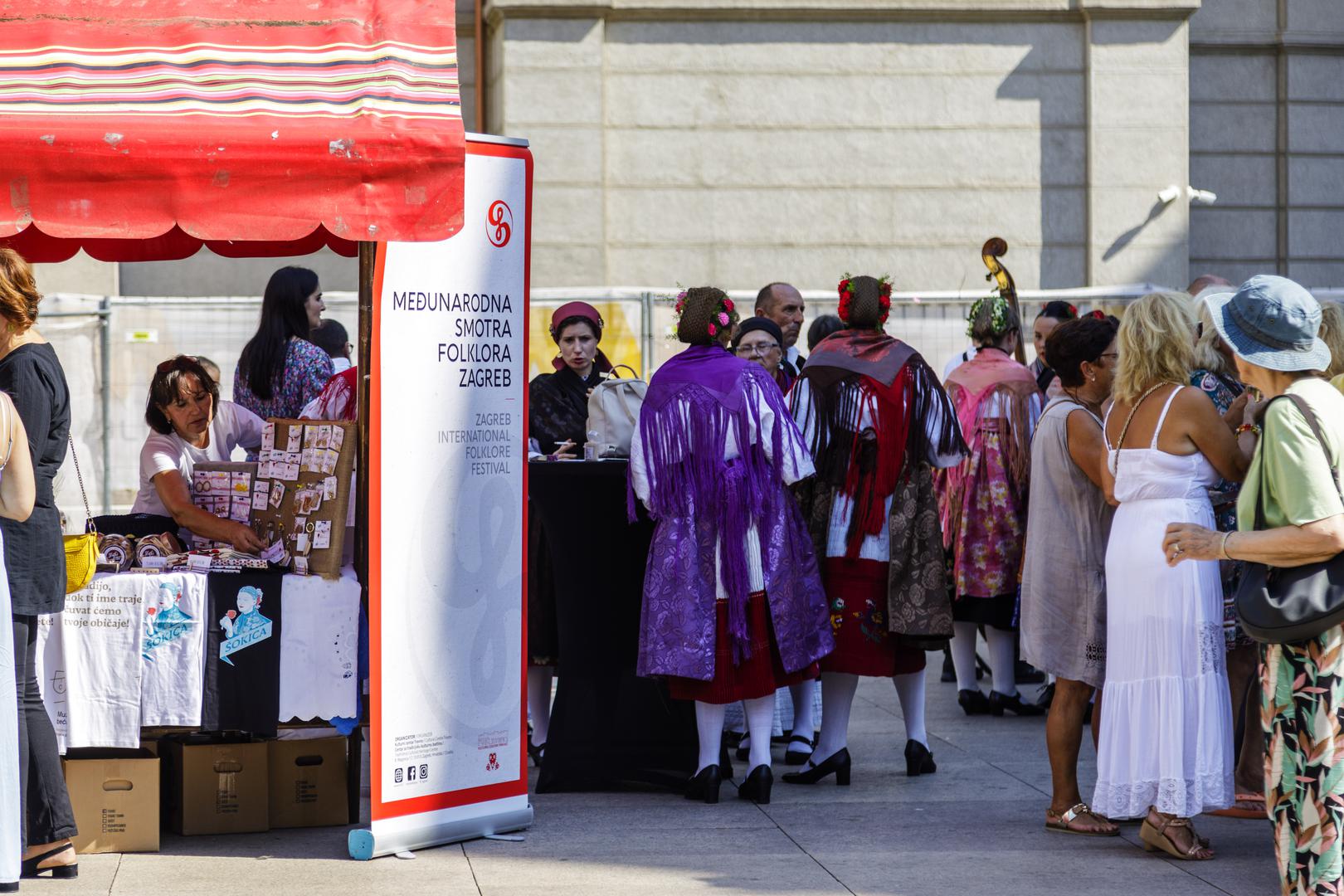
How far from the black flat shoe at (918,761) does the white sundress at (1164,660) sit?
1438mm

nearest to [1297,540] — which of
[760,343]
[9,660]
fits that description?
[760,343]

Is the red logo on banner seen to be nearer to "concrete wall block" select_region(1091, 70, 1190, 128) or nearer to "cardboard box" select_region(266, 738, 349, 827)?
"cardboard box" select_region(266, 738, 349, 827)

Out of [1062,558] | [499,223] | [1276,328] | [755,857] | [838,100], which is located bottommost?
[755,857]

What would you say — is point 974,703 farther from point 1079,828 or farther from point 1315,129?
point 1315,129

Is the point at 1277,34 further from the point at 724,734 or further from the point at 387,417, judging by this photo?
the point at 387,417

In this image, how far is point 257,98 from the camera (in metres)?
5.60

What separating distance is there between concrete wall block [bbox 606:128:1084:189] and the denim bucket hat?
10.6m

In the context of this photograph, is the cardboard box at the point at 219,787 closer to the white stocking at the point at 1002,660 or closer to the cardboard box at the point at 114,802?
the cardboard box at the point at 114,802

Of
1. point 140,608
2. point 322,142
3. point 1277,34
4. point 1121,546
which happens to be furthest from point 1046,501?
point 1277,34

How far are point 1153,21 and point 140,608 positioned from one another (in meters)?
12.0

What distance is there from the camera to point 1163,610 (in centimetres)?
551

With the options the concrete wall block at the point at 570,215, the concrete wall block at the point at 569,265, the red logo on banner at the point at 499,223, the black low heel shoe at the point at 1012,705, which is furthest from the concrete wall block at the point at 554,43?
the red logo on banner at the point at 499,223

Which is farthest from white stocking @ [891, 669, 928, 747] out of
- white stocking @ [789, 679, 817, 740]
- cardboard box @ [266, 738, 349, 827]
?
cardboard box @ [266, 738, 349, 827]

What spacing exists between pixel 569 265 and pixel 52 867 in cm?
1000
